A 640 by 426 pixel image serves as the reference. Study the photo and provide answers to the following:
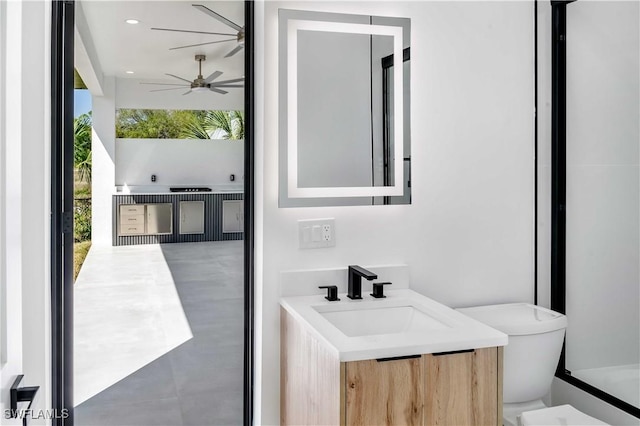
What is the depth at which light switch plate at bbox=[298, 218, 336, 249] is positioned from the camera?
7.09 feet

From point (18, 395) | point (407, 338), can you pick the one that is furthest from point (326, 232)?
point (18, 395)

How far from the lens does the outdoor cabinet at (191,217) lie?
7.50 feet

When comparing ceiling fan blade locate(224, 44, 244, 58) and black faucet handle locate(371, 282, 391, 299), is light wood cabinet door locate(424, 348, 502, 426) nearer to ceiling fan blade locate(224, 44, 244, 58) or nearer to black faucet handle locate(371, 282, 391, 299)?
black faucet handle locate(371, 282, 391, 299)

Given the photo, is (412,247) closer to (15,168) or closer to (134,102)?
(134,102)

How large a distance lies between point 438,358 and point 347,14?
4.23ft

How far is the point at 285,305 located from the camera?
2059 mm

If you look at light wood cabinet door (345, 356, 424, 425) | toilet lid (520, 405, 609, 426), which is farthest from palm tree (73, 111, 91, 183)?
toilet lid (520, 405, 609, 426)

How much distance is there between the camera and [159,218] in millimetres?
2256

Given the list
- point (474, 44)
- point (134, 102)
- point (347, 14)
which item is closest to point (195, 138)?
point (134, 102)

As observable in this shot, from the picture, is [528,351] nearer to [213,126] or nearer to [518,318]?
[518,318]

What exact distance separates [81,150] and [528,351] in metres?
1.79

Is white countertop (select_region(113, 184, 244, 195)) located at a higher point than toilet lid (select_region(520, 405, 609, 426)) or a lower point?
higher

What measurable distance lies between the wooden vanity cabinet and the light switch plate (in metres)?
0.48

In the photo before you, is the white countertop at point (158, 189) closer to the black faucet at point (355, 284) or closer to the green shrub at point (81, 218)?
the green shrub at point (81, 218)
